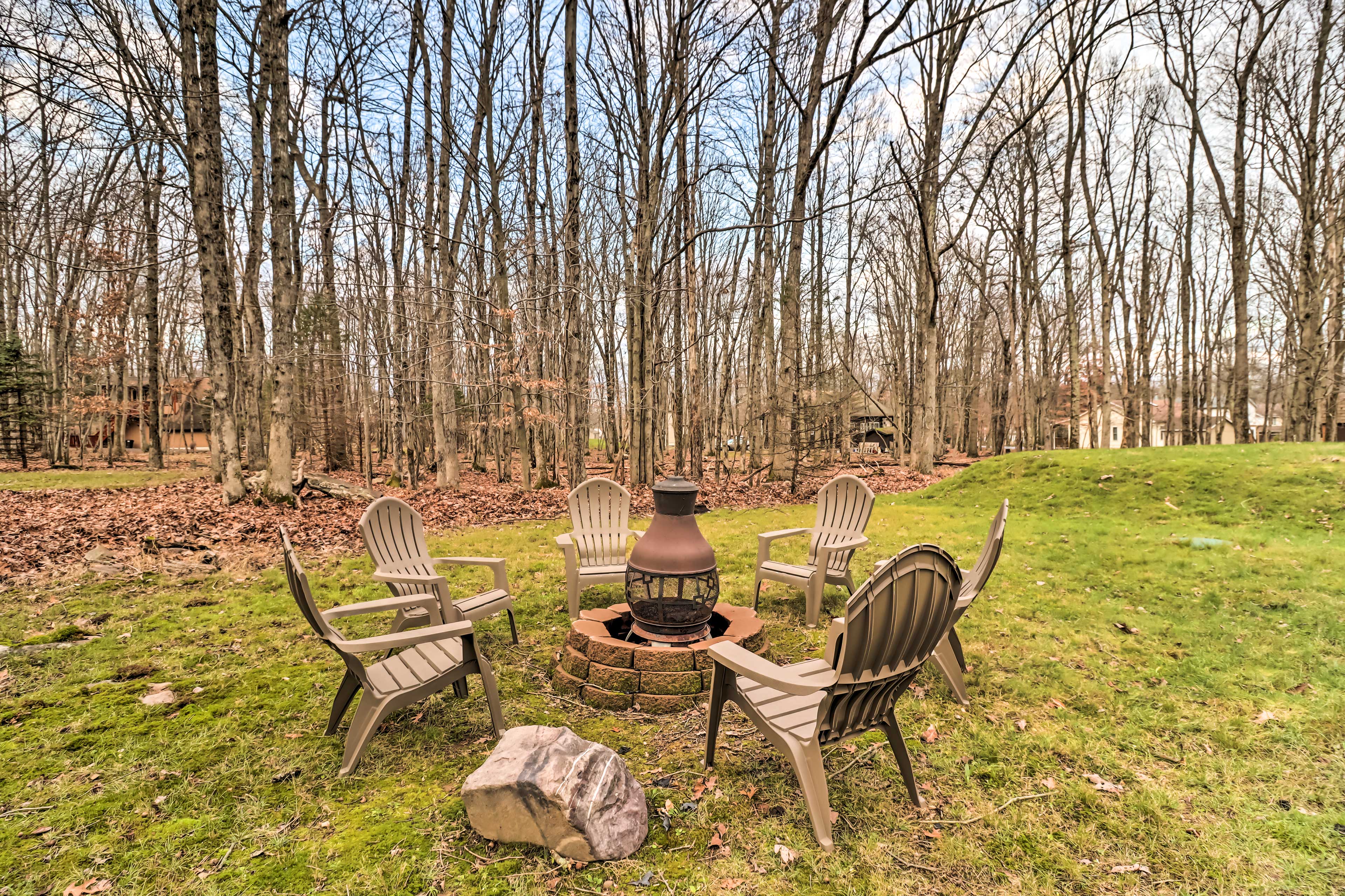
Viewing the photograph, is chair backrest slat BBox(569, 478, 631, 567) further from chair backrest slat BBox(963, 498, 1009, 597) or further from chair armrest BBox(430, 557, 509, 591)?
chair backrest slat BBox(963, 498, 1009, 597)

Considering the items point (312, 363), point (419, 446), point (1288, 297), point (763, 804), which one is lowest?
point (763, 804)

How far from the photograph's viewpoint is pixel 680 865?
7.16ft

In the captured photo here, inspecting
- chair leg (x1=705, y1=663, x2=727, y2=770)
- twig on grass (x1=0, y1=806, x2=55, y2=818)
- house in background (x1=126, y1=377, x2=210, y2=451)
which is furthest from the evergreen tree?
chair leg (x1=705, y1=663, x2=727, y2=770)

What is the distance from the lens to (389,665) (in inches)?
123

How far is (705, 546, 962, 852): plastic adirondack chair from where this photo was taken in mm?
2195

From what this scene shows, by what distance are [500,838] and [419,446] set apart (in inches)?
602

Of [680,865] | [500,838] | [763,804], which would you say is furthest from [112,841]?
[763,804]

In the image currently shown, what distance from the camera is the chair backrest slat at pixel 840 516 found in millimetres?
4867

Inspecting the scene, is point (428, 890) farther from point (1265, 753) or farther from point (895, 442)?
point (895, 442)

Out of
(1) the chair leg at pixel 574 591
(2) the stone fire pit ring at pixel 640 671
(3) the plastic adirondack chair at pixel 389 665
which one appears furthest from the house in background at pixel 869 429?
(3) the plastic adirondack chair at pixel 389 665

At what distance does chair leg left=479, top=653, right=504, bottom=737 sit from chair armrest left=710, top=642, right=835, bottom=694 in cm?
124

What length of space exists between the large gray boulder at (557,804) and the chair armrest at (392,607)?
4.11ft

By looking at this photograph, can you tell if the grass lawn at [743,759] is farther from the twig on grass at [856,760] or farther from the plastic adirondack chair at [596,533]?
the plastic adirondack chair at [596,533]

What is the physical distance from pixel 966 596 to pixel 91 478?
18572 mm
